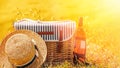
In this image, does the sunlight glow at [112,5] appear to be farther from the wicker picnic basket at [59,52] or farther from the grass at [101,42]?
the wicker picnic basket at [59,52]

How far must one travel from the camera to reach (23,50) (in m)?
2.07

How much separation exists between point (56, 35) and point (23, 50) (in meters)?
0.34

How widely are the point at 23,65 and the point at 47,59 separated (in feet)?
0.88

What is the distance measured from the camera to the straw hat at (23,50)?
6.82 ft

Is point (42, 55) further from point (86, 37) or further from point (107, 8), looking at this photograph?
point (107, 8)

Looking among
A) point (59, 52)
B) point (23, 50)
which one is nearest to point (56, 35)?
point (59, 52)

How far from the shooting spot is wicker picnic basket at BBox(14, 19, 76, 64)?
2.26 m

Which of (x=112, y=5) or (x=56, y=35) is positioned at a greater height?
(x=112, y=5)

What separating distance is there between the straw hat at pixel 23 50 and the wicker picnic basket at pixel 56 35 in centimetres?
6

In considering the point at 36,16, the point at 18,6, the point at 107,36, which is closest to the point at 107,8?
the point at 107,36

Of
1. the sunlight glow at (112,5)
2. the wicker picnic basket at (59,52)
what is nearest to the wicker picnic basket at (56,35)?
the wicker picnic basket at (59,52)

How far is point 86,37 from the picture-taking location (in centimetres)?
230

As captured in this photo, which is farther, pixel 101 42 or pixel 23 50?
pixel 101 42

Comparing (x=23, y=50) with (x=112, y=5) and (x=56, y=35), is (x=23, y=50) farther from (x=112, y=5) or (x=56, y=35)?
(x=112, y=5)
